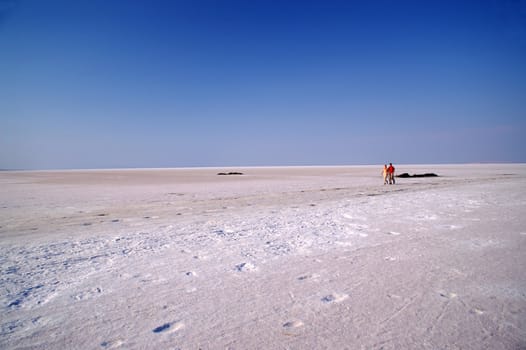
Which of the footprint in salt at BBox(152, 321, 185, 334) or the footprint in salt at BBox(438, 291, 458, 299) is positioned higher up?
the footprint in salt at BBox(438, 291, 458, 299)

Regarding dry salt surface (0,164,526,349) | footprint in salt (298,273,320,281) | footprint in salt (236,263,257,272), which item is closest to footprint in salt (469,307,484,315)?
dry salt surface (0,164,526,349)

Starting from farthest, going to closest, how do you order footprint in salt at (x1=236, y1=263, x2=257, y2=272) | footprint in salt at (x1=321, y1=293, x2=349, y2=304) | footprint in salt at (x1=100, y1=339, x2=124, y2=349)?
footprint in salt at (x1=236, y1=263, x2=257, y2=272), footprint in salt at (x1=321, y1=293, x2=349, y2=304), footprint in salt at (x1=100, y1=339, x2=124, y2=349)

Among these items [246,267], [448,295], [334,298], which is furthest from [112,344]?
[448,295]

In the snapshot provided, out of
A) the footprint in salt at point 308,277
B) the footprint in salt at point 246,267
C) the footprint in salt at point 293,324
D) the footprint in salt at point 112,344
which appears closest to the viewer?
the footprint in salt at point 112,344

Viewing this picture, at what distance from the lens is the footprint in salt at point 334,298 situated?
319 cm

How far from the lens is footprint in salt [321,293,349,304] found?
319 centimetres

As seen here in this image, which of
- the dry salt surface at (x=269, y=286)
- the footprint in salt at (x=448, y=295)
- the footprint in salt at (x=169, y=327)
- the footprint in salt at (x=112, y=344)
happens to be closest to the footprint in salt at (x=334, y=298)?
the dry salt surface at (x=269, y=286)

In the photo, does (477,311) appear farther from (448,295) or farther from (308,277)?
(308,277)

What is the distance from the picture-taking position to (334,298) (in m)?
3.26

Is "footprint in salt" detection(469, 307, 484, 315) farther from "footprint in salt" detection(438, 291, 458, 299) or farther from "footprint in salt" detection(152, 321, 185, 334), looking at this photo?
"footprint in salt" detection(152, 321, 185, 334)

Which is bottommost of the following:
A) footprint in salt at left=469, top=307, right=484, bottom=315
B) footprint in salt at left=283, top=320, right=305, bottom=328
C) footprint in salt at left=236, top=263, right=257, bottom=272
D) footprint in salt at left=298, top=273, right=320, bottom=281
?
footprint in salt at left=283, top=320, right=305, bottom=328

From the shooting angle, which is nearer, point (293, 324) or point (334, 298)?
point (293, 324)

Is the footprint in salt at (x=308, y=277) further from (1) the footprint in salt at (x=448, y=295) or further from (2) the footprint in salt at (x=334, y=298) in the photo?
(1) the footprint in salt at (x=448, y=295)

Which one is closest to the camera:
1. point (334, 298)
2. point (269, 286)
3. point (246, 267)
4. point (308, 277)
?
point (334, 298)
